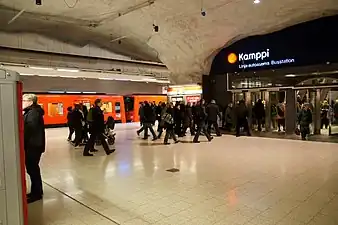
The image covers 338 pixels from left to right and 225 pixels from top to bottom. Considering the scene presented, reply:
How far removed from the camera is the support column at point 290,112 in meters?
11.3

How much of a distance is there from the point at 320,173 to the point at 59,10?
8.97 meters

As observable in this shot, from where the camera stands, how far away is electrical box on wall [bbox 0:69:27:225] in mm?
2354

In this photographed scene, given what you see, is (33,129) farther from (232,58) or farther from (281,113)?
(281,113)

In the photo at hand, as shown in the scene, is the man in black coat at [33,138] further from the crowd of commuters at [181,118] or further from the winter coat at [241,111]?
the winter coat at [241,111]

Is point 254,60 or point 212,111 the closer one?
point 212,111

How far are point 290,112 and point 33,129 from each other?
10.1m

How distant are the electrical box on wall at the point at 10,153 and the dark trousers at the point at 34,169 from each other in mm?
1659

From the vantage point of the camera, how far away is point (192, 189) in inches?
177

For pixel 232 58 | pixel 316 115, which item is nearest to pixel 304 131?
pixel 316 115

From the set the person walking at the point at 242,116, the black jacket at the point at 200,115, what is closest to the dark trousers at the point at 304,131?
the person walking at the point at 242,116

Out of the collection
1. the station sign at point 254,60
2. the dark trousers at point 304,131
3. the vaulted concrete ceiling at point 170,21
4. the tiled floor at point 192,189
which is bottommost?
the tiled floor at point 192,189

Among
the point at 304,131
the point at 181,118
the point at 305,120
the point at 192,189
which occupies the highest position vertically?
the point at 181,118

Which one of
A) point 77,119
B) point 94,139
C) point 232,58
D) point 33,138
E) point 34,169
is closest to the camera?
point 33,138

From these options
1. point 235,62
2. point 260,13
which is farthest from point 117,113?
point 260,13
